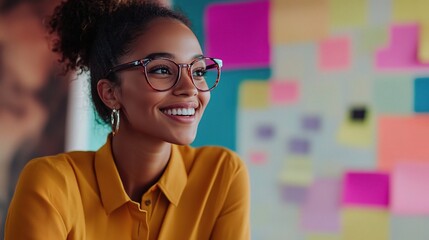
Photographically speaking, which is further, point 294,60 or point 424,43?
point 294,60

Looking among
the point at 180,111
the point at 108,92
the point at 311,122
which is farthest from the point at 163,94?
the point at 311,122

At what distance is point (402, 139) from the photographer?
5.42 ft

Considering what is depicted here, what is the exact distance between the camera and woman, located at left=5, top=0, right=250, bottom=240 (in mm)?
1127

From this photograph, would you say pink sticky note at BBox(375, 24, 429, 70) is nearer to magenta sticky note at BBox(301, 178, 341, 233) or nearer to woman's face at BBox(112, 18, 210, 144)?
magenta sticky note at BBox(301, 178, 341, 233)

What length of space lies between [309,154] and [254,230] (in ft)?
1.06

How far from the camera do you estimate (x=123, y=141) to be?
1.23 metres

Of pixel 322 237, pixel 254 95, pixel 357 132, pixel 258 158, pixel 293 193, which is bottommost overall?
pixel 322 237

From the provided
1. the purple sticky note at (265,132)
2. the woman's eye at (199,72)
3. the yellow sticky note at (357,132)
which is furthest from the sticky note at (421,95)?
the woman's eye at (199,72)

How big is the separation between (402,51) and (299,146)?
43 cm

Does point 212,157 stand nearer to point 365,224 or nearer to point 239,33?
point 365,224

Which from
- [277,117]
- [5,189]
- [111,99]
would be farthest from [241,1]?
[5,189]

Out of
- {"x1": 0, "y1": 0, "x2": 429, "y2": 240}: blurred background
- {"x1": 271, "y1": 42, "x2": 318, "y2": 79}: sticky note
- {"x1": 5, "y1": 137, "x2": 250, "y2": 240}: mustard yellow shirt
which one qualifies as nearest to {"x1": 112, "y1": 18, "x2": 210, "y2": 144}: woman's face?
{"x1": 5, "y1": 137, "x2": 250, "y2": 240}: mustard yellow shirt

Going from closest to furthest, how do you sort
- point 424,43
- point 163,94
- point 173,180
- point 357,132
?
point 163,94 → point 173,180 → point 424,43 → point 357,132

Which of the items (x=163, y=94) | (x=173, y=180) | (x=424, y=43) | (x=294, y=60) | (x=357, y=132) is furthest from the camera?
(x=294, y=60)
